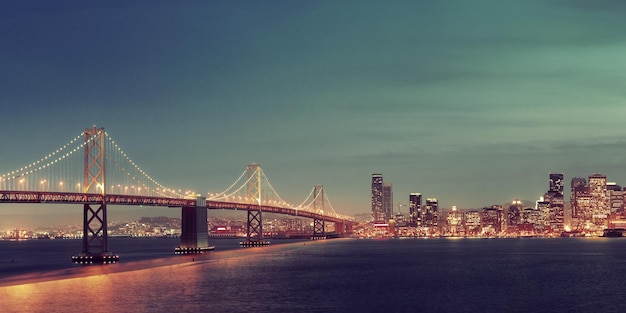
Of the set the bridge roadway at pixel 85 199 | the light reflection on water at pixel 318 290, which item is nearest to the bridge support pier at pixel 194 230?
the bridge roadway at pixel 85 199

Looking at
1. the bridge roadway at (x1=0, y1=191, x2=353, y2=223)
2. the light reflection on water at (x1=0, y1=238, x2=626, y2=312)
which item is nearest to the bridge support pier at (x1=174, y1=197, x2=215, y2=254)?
the bridge roadway at (x1=0, y1=191, x2=353, y2=223)

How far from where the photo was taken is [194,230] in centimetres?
13438

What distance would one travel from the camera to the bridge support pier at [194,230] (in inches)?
5202

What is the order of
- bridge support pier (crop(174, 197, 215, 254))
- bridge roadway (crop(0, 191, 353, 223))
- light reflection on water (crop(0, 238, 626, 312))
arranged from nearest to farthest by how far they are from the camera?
light reflection on water (crop(0, 238, 626, 312)) → bridge roadway (crop(0, 191, 353, 223)) → bridge support pier (crop(174, 197, 215, 254))

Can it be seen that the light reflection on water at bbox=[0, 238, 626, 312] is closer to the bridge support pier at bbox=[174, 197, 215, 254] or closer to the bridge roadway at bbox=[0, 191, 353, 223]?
the bridge roadway at bbox=[0, 191, 353, 223]

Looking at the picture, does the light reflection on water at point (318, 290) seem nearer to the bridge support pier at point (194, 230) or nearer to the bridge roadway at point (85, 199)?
the bridge roadway at point (85, 199)

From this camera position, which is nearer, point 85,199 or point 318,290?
point 318,290

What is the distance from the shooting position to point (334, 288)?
71.1m

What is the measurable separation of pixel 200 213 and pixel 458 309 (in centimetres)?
8249

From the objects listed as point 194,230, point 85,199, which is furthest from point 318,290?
point 194,230

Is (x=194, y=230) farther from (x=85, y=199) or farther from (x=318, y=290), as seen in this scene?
(x=318, y=290)

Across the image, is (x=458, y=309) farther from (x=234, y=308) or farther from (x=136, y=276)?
(x=136, y=276)

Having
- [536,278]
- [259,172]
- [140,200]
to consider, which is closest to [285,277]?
[536,278]

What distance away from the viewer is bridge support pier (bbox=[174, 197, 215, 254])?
13212cm
